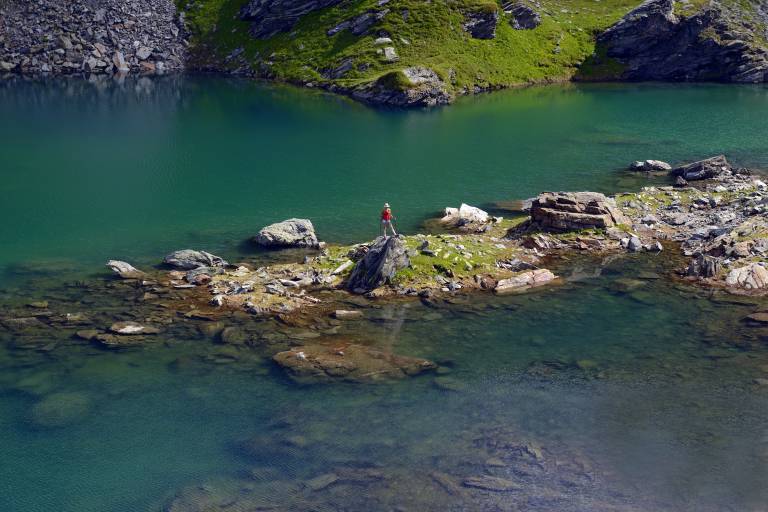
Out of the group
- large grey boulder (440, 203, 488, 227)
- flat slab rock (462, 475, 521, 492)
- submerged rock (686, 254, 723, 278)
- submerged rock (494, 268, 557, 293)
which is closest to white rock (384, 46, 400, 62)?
large grey boulder (440, 203, 488, 227)

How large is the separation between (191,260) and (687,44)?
5149 inches

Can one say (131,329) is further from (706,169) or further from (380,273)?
(706,169)

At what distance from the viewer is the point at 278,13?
525 ft

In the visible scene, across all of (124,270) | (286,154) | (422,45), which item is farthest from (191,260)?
(422,45)

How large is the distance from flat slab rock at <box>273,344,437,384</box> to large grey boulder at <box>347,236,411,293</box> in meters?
8.34

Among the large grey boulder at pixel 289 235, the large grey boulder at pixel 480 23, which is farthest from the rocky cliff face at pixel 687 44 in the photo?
the large grey boulder at pixel 289 235

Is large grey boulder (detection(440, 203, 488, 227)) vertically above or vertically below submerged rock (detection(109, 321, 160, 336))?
above

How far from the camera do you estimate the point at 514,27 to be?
156m

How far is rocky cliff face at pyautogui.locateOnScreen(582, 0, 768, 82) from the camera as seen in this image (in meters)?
149

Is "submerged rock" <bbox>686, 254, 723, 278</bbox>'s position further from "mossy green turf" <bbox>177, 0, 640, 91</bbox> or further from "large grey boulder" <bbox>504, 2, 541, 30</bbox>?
"large grey boulder" <bbox>504, 2, 541, 30</bbox>

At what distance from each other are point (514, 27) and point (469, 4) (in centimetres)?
1131

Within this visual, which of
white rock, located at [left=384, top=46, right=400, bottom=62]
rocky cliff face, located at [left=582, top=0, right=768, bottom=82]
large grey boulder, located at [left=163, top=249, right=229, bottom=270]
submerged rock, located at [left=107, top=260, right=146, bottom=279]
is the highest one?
rocky cliff face, located at [left=582, top=0, right=768, bottom=82]

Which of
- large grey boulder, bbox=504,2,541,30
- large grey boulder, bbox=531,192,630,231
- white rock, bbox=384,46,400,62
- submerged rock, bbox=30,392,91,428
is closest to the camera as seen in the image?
submerged rock, bbox=30,392,91,428

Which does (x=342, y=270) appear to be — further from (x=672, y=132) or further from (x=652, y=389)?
(x=672, y=132)
